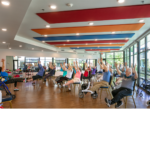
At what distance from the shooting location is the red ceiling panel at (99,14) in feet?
13.0

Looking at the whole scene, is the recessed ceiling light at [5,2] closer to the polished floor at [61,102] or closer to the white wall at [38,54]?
the polished floor at [61,102]

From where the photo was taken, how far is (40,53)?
543 inches

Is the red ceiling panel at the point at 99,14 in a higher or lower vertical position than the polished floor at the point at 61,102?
higher

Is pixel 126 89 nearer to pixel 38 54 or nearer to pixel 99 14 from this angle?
pixel 99 14

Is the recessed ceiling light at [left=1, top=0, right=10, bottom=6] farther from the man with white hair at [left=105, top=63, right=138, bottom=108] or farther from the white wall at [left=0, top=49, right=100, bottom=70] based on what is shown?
the white wall at [left=0, top=49, right=100, bottom=70]

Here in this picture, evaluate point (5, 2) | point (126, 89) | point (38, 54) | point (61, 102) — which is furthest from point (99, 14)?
point (38, 54)

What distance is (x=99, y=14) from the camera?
14.2 feet

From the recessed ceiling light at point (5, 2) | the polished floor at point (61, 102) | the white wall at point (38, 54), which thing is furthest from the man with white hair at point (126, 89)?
the white wall at point (38, 54)

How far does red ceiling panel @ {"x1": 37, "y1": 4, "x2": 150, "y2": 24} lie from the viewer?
156 inches

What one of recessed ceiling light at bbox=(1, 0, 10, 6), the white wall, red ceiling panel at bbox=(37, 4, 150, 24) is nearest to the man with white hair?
red ceiling panel at bbox=(37, 4, 150, 24)

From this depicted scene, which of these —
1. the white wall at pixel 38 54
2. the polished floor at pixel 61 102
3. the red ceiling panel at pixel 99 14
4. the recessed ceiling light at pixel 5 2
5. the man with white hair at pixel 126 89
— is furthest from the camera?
the white wall at pixel 38 54
